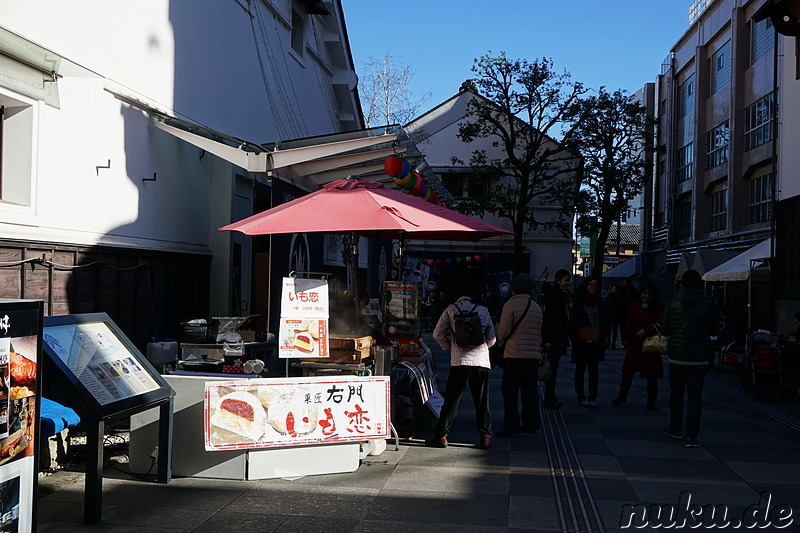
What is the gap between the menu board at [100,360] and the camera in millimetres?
5457

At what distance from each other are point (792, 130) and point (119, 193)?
46.8 feet

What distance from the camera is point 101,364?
5770mm

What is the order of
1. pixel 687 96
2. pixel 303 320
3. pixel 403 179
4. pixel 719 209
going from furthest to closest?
1. pixel 687 96
2. pixel 719 209
3. pixel 403 179
4. pixel 303 320

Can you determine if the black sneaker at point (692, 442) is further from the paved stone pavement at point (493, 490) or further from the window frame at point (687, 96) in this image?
the window frame at point (687, 96)

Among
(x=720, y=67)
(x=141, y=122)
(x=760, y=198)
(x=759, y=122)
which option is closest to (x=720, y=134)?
(x=720, y=67)

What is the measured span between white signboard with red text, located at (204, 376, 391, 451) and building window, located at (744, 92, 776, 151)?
2246 centimetres

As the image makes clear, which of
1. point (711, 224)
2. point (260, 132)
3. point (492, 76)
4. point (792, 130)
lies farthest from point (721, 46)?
point (260, 132)

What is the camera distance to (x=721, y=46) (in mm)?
30484

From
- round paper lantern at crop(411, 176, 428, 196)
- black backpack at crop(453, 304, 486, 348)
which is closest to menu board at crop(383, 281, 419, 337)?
black backpack at crop(453, 304, 486, 348)

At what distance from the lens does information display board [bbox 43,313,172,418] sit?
5.36 metres

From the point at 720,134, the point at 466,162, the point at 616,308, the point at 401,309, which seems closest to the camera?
the point at 401,309

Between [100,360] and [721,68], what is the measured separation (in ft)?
99.7

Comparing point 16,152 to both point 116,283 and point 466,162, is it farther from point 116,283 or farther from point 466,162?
point 466,162

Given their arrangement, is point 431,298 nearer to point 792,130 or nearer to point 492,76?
point 492,76
